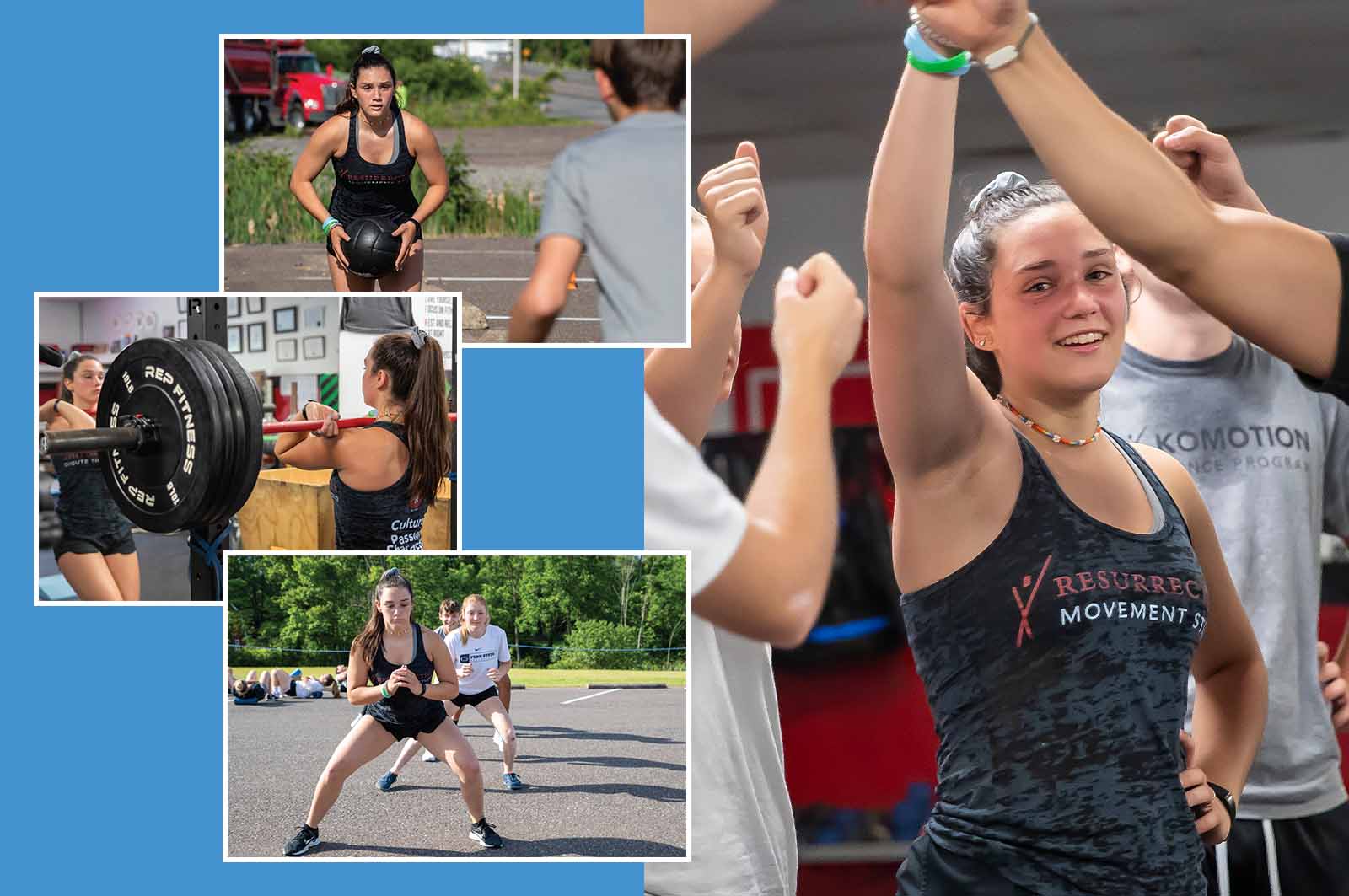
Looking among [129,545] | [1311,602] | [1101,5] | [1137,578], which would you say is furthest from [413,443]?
[1311,602]

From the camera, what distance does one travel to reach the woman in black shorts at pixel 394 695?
204cm

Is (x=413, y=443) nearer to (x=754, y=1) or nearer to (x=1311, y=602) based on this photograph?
(x=754, y=1)

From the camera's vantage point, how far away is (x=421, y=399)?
2031mm

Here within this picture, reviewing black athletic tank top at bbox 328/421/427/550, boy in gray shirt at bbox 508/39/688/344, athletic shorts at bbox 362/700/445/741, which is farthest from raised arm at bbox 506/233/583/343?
athletic shorts at bbox 362/700/445/741

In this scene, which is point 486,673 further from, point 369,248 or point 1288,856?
point 1288,856

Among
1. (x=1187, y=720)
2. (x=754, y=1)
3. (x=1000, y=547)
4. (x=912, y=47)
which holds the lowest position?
(x=1187, y=720)

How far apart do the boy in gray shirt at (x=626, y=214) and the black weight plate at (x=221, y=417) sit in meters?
0.45

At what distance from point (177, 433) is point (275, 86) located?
21.4 inches

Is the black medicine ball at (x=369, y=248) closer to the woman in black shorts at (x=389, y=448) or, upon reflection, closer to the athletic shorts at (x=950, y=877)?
the woman in black shorts at (x=389, y=448)

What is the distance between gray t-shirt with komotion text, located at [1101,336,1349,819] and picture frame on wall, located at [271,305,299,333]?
129 cm

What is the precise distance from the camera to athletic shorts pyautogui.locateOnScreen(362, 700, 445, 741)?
204 cm

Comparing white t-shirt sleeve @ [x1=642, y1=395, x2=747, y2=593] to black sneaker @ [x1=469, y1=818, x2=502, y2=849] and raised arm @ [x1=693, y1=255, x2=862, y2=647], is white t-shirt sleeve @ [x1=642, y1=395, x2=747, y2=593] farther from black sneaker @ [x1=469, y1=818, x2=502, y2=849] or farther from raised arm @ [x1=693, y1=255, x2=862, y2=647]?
black sneaker @ [x1=469, y1=818, x2=502, y2=849]

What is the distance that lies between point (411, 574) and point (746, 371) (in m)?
0.60

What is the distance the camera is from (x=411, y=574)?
2.06m
